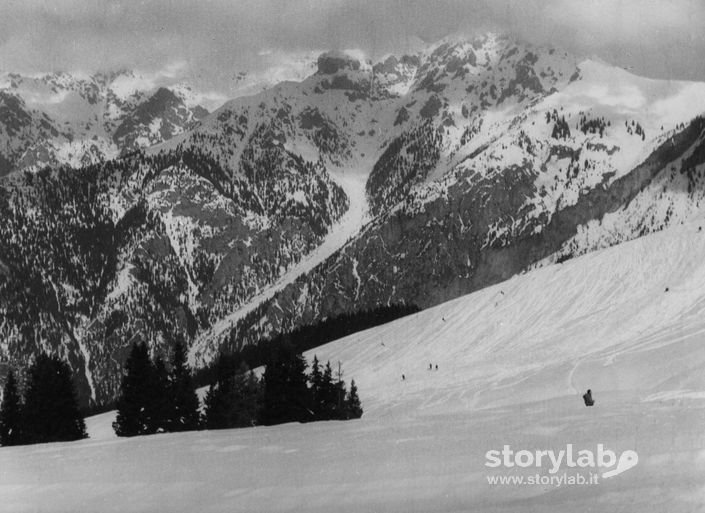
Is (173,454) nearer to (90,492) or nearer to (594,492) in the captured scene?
(90,492)

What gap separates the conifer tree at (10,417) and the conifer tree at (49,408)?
1.02 metres

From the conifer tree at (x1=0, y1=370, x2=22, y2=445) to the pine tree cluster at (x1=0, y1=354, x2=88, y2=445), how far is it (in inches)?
3.0

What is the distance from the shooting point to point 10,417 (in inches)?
2104

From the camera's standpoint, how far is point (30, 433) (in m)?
49.2

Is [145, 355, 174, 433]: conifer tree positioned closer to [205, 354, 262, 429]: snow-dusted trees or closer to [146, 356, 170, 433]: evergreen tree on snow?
[146, 356, 170, 433]: evergreen tree on snow

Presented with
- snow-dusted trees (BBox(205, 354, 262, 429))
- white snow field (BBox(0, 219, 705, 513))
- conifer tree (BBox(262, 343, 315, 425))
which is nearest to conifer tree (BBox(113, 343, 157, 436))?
snow-dusted trees (BBox(205, 354, 262, 429))

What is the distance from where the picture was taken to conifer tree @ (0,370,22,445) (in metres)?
50.9

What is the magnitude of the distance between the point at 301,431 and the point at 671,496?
12715 millimetres

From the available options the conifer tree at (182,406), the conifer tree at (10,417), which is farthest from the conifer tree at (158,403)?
the conifer tree at (10,417)

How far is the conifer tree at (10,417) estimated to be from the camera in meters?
50.9

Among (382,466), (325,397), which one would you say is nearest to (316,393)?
(325,397)

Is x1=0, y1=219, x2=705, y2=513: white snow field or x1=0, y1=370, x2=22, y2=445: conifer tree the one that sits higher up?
x1=0, y1=370, x2=22, y2=445: conifer tree

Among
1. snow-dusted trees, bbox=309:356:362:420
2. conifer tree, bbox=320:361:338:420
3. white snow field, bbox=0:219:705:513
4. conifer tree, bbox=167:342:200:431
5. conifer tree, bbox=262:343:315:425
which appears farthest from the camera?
conifer tree, bbox=320:361:338:420

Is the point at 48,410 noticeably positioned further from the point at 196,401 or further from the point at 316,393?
the point at 316,393
